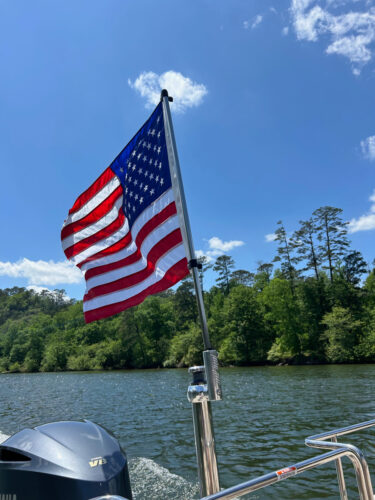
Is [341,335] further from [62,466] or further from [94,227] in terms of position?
[62,466]

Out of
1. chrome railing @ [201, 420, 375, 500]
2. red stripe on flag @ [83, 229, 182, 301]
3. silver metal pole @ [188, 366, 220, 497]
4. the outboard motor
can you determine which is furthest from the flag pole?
red stripe on flag @ [83, 229, 182, 301]

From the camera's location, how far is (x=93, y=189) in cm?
472

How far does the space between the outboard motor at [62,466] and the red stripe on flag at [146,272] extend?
182 centimetres

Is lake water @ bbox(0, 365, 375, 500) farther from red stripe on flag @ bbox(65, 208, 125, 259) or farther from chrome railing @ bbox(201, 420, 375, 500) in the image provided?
red stripe on flag @ bbox(65, 208, 125, 259)

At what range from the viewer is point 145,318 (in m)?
77.4

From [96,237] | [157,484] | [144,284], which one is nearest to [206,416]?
[144,284]

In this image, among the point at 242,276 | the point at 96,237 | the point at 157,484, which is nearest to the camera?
the point at 96,237

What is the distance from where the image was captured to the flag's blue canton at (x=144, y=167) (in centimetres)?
377

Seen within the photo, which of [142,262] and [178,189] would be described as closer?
[178,189]

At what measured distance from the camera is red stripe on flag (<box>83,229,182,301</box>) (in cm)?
373

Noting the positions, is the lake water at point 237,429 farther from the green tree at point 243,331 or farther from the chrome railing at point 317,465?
the green tree at point 243,331

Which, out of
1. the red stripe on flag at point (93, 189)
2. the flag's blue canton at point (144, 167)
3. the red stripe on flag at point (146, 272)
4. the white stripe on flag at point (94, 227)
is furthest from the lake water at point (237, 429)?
the red stripe on flag at point (93, 189)

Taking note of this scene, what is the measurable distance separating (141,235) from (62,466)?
7.93 ft

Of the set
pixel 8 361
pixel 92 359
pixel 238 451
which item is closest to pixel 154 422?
pixel 238 451
